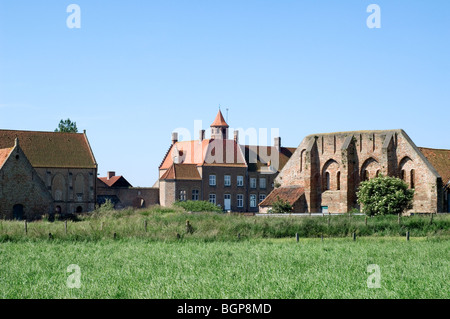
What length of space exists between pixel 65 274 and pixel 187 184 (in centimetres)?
6361

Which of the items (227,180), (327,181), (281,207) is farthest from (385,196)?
(227,180)

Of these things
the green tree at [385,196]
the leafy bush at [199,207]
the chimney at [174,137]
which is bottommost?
the leafy bush at [199,207]

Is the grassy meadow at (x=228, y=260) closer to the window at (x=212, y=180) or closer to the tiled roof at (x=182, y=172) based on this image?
the tiled roof at (x=182, y=172)

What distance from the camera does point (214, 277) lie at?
1922cm

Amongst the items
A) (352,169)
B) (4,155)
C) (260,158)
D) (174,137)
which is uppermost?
(174,137)

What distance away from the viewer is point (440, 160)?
2307 inches

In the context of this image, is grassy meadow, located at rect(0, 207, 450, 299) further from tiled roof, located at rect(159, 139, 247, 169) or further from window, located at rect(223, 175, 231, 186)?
tiled roof, located at rect(159, 139, 247, 169)

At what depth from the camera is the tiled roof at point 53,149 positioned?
7312 cm

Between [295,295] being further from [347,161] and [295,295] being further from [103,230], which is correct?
[347,161]

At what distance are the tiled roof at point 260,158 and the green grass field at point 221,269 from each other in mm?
57731

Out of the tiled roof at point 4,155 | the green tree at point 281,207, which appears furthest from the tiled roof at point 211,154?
the tiled roof at point 4,155

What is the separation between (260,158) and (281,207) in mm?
31290

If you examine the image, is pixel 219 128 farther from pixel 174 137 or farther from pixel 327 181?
pixel 327 181

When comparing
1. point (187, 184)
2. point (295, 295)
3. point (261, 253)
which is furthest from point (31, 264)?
point (187, 184)
